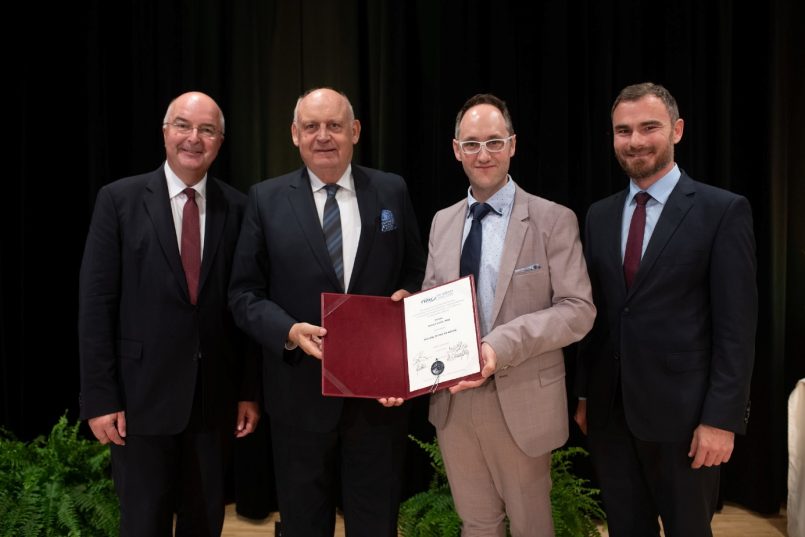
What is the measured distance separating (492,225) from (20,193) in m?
2.88

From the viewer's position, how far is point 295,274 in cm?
223

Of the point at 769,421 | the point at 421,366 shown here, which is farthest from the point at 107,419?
the point at 769,421

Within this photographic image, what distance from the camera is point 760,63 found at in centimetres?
363

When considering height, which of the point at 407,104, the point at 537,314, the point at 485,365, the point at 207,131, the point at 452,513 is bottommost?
the point at 452,513

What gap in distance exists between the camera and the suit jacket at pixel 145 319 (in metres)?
2.26

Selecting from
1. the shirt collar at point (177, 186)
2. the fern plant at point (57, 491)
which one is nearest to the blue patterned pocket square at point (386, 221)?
Result: the shirt collar at point (177, 186)

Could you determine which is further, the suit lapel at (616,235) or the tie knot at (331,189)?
the tie knot at (331,189)

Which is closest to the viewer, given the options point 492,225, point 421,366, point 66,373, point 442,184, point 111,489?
point 421,366

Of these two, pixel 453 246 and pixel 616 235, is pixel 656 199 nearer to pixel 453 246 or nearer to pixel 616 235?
pixel 616 235

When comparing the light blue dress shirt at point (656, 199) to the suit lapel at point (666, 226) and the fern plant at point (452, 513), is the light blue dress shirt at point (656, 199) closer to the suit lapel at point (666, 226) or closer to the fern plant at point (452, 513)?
the suit lapel at point (666, 226)

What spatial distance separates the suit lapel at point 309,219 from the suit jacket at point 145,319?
319mm

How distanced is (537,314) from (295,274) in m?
0.79

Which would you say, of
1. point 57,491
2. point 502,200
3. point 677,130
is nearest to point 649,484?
point 502,200

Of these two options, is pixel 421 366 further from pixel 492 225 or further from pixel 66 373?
pixel 66 373
